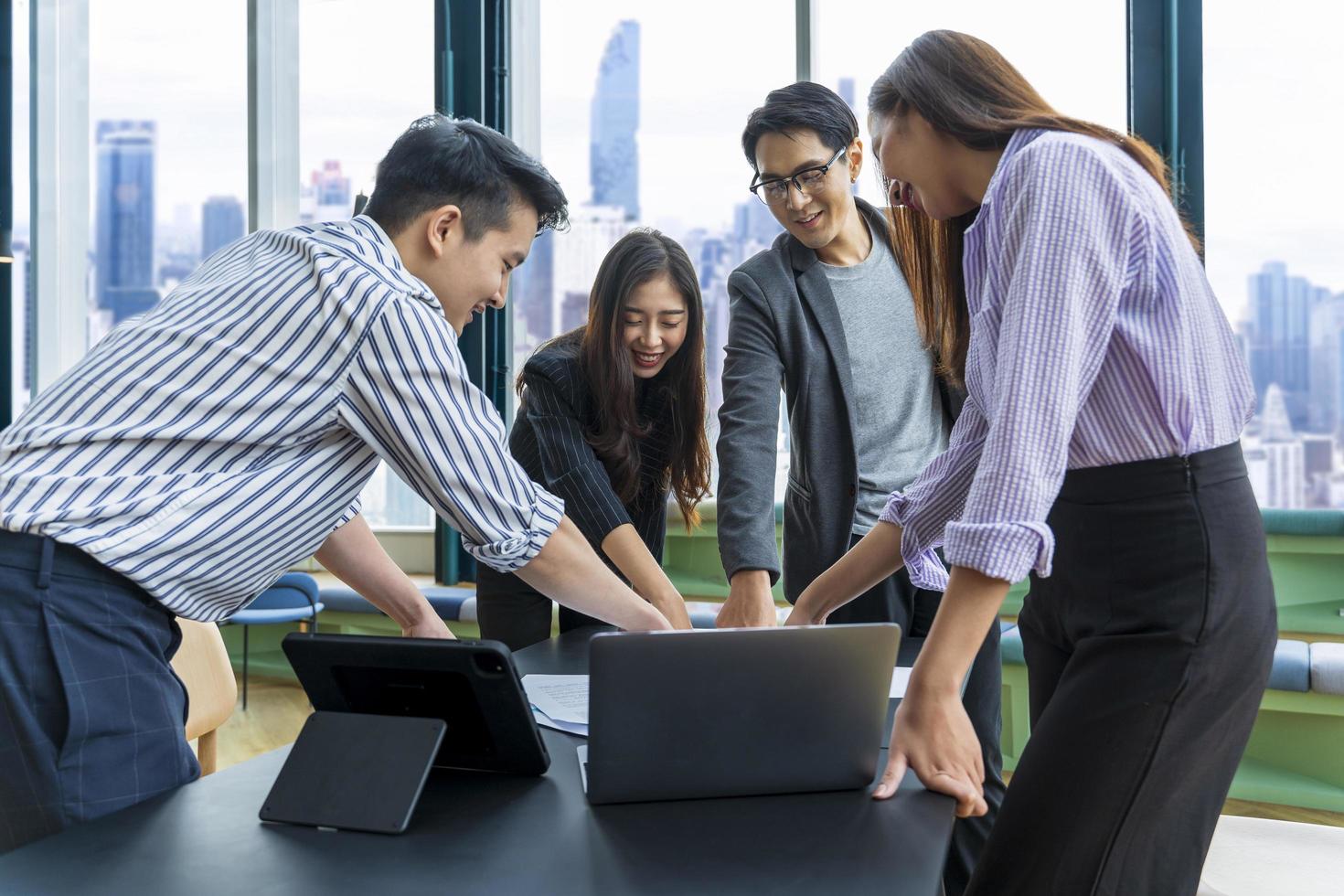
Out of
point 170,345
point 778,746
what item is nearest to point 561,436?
point 170,345

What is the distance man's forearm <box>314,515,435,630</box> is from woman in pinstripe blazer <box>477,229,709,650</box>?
1.74 feet

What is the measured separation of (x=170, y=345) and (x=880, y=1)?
3.66 meters

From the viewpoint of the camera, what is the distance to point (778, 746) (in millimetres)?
1118

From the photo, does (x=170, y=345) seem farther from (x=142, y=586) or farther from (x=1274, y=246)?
(x=1274, y=246)

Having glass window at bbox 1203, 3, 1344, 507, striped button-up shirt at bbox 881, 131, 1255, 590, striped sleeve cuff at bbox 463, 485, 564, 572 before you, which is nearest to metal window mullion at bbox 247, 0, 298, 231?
glass window at bbox 1203, 3, 1344, 507

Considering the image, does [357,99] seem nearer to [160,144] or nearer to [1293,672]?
[160,144]

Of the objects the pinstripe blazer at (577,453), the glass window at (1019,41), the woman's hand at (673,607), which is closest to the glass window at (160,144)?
the glass window at (1019,41)

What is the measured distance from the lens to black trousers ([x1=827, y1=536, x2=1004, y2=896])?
6.78ft

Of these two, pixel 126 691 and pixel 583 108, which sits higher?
pixel 583 108

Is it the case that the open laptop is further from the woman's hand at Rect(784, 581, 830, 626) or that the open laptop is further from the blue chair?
the blue chair

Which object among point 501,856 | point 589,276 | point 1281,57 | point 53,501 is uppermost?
point 1281,57

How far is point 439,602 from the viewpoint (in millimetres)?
4305

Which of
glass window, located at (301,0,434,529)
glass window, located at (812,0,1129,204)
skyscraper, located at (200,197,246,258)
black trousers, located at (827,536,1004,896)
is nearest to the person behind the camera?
black trousers, located at (827,536,1004,896)

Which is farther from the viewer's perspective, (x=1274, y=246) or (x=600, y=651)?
(x=1274, y=246)
